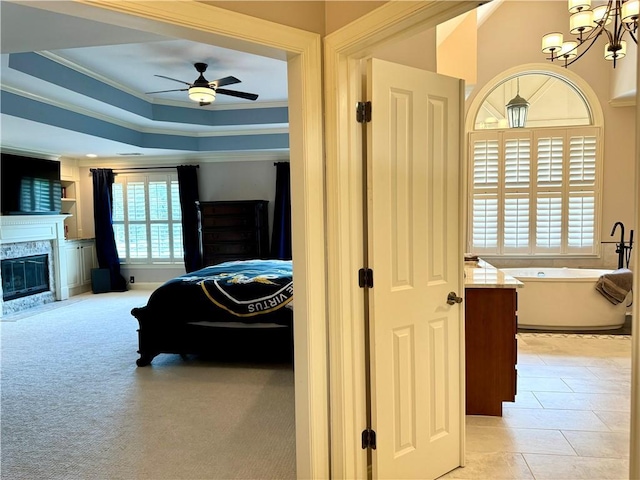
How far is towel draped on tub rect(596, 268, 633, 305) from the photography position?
445cm

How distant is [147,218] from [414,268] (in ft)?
22.0

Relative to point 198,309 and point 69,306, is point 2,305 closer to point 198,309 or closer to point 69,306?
point 69,306

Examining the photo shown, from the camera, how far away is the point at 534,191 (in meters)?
5.57

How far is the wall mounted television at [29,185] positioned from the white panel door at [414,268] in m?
6.12

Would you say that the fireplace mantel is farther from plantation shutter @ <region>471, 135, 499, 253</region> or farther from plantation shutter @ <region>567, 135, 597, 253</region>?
plantation shutter @ <region>567, 135, 597, 253</region>

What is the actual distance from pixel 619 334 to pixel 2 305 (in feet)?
25.3

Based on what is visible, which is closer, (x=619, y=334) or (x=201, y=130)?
(x=619, y=334)

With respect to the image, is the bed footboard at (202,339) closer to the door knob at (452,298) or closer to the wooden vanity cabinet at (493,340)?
the wooden vanity cabinet at (493,340)

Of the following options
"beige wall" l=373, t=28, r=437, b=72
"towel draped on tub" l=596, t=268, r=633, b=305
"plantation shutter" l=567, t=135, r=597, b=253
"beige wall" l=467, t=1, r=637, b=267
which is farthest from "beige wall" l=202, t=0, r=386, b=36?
"plantation shutter" l=567, t=135, r=597, b=253

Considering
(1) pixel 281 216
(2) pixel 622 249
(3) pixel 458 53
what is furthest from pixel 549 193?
(1) pixel 281 216

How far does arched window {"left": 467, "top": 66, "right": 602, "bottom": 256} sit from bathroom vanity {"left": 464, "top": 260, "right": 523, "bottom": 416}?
10.6ft

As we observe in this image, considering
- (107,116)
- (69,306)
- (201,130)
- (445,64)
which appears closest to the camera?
(445,64)

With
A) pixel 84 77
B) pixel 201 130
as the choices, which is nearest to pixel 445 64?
pixel 84 77

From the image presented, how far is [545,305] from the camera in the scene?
460 cm
